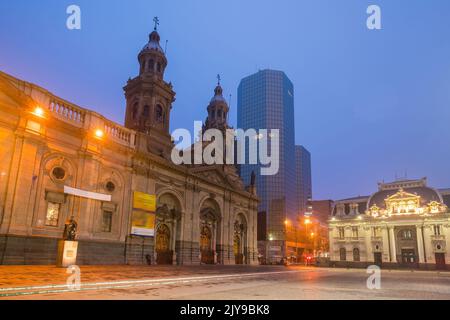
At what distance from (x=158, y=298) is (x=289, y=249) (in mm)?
108478

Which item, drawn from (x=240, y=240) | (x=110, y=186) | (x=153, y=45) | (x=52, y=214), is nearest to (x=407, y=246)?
(x=240, y=240)

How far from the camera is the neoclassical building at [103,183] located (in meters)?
21.5

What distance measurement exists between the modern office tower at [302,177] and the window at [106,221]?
447ft

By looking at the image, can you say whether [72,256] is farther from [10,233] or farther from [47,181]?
[47,181]

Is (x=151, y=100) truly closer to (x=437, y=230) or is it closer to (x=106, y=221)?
(x=106, y=221)

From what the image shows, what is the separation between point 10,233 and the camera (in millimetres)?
20422

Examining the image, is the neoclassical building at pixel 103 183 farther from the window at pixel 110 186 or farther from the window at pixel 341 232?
the window at pixel 341 232

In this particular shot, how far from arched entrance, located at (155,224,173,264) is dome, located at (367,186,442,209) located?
150 feet

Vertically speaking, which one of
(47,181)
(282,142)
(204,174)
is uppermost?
(282,142)

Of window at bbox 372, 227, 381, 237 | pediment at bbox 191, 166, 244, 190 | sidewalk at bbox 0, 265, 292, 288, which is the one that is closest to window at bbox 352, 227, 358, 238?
window at bbox 372, 227, 381, 237

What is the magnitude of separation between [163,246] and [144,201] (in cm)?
682

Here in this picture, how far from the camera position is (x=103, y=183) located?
90.4 ft

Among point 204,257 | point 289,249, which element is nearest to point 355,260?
point 204,257
